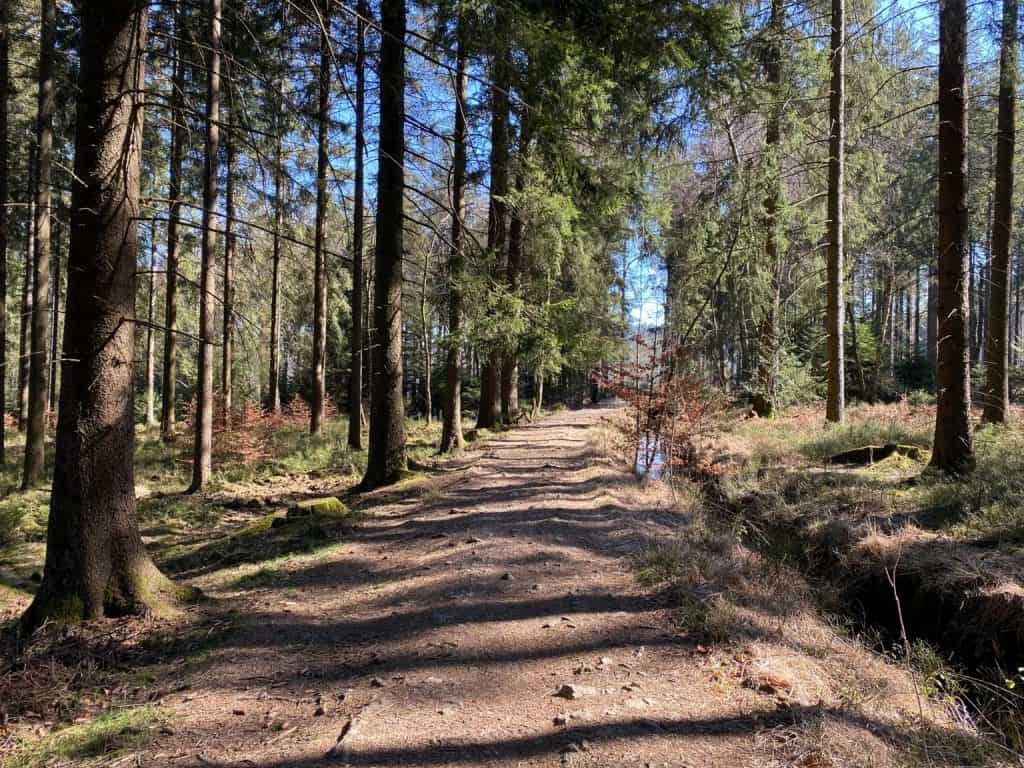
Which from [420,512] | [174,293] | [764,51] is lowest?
[420,512]

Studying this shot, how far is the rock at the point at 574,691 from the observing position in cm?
340

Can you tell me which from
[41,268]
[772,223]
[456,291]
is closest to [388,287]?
[456,291]

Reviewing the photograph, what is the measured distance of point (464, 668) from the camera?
379 cm

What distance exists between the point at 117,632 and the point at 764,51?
48.6 feet

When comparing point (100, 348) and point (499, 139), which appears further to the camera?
point (499, 139)

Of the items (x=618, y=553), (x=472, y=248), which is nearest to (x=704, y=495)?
(x=618, y=553)

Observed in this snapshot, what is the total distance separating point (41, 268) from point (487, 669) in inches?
517

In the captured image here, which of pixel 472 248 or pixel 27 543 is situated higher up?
pixel 472 248

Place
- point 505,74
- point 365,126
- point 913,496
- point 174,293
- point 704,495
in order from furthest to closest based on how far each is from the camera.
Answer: point 174,293 < point 365,126 < point 704,495 < point 913,496 < point 505,74

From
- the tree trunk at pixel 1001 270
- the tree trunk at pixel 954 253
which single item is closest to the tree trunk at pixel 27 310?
the tree trunk at pixel 954 253

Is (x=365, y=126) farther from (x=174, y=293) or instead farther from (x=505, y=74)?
(x=505, y=74)

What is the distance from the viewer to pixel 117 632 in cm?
439

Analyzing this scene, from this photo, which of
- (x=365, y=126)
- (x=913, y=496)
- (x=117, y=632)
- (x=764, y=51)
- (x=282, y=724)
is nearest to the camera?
(x=282, y=724)

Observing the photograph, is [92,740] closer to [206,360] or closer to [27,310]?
[206,360]
